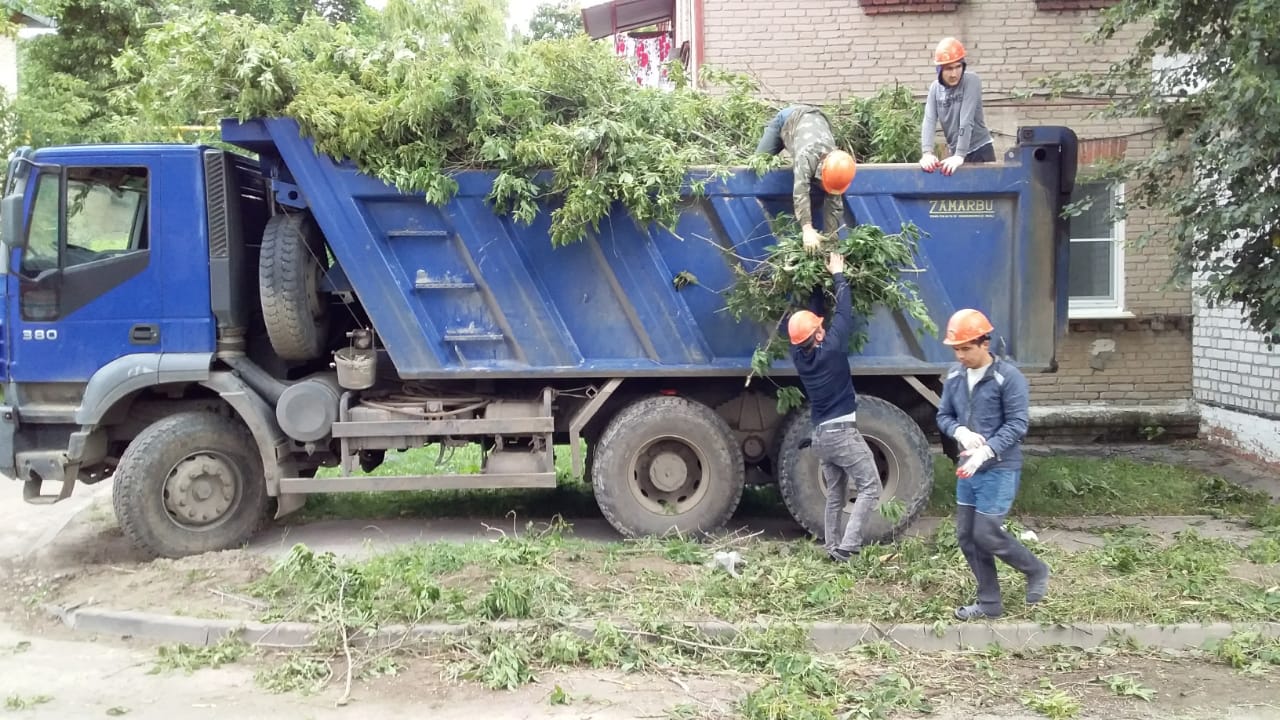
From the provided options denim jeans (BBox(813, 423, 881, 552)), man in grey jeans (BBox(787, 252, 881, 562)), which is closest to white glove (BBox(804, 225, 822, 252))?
man in grey jeans (BBox(787, 252, 881, 562))

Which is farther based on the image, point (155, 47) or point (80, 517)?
point (80, 517)

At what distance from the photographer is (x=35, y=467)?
6383 millimetres

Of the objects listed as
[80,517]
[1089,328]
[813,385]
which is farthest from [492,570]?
[1089,328]

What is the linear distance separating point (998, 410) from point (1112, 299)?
6.24m

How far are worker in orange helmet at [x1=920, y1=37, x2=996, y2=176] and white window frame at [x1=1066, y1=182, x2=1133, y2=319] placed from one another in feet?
14.4

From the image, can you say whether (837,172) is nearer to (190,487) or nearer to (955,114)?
(955,114)

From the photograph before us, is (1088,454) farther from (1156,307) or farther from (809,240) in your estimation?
(809,240)

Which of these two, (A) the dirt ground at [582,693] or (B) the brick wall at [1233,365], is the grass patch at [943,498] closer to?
(B) the brick wall at [1233,365]

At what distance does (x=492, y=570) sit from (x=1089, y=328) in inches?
288

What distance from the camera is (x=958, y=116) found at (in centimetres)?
650

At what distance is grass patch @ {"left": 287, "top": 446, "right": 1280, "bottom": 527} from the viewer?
24.6 feet

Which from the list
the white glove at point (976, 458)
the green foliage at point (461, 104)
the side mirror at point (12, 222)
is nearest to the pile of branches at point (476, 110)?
the green foliage at point (461, 104)

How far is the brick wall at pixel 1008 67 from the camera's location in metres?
10.1

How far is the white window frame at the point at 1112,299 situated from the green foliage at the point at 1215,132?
244 cm
